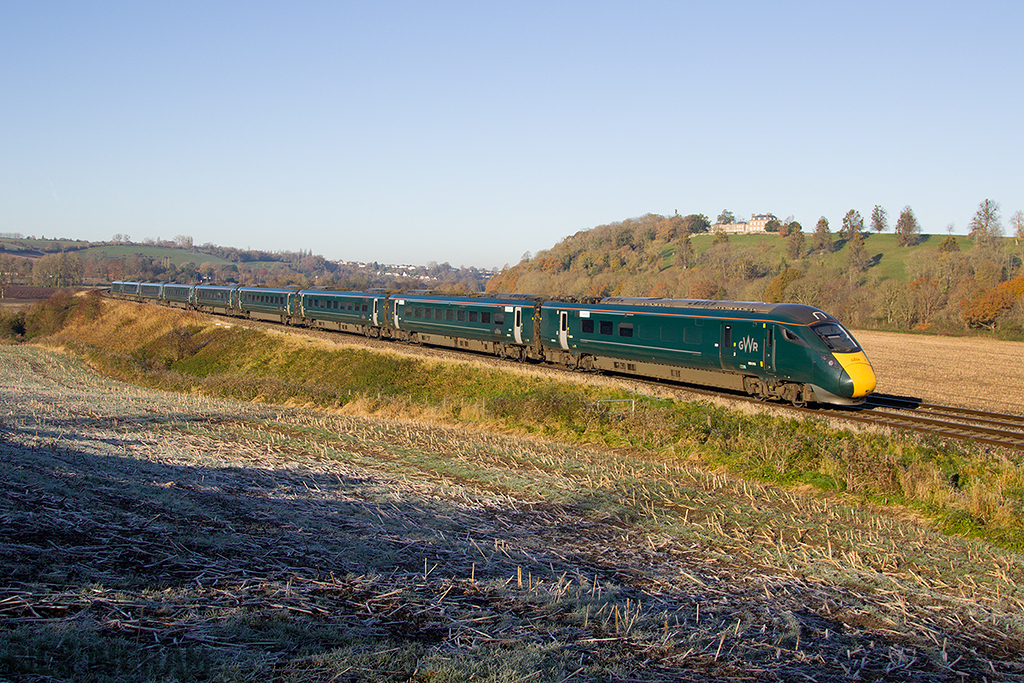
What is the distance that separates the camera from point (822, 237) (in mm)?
133750

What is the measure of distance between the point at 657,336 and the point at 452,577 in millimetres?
19502

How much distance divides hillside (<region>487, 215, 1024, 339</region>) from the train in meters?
15.0

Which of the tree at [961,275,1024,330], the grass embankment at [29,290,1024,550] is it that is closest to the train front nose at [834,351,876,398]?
the grass embankment at [29,290,1024,550]

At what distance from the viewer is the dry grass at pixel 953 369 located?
26.1 meters

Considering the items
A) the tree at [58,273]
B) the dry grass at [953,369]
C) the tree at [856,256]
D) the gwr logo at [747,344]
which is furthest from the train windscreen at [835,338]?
the tree at [58,273]

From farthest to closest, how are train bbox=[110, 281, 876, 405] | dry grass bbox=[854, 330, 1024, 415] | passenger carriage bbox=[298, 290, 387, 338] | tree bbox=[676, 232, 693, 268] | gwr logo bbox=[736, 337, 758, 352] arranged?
1. tree bbox=[676, 232, 693, 268]
2. passenger carriage bbox=[298, 290, 387, 338]
3. dry grass bbox=[854, 330, 1024, 415]
4. gwr logo bbox=[736, 337, 758, 352]
5. train bbox=[110, 281, 876, 405]

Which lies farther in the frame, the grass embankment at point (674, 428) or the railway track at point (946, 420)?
the railway track at point (946, 420)

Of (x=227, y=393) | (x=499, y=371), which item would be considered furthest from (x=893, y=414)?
(x=227, y=393)

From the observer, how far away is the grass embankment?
472 inches

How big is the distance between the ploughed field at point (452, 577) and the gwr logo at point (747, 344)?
1017 centimetres

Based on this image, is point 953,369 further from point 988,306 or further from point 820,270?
point 820,270

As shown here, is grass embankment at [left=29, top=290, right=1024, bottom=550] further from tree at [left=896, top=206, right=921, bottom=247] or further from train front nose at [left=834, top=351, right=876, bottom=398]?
tree at [left=896, top=206, right=921, bottom=247]

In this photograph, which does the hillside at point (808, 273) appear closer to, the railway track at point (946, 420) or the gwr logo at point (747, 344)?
the gwr logo at point (747, 344)

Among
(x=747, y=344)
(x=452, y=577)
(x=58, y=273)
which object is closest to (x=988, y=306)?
(x=747, y=344)
